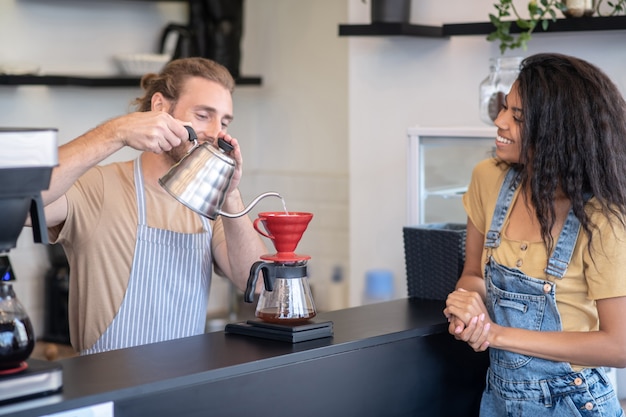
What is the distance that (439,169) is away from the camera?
3213 millimetres

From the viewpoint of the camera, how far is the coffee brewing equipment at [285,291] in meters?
2.17

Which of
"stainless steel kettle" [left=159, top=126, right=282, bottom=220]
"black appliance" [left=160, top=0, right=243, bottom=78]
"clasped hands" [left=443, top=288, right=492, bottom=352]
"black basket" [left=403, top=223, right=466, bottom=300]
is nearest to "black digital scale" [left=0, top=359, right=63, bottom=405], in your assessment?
"stainless steel kettle" [left=159, top=126, right=282, bottom=220]

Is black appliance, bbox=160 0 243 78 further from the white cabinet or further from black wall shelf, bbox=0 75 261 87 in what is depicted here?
the white cabinet

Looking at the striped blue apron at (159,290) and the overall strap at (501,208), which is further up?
the overall strap at (501,208)

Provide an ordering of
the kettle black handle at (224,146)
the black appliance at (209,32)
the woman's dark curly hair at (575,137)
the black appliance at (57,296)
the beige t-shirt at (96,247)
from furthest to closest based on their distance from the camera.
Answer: the black appliance at (209,32)
the black appliance at (57,296)
the beige t-shirt at (96,247)
the woman's dark curly hair at (575,137)
the kettle black handle at (224,146)

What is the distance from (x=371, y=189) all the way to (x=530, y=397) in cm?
140

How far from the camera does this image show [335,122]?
186 inches

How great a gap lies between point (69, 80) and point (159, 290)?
1863 mm

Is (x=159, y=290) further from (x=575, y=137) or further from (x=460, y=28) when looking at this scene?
(x=460, y=28)

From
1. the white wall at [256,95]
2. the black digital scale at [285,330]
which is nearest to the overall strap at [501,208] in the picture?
the black digital scale at [285,330]

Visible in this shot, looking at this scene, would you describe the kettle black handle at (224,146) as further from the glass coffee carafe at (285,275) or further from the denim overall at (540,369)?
the denim overall at (540,369)

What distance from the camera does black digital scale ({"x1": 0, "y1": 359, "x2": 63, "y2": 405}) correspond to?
171 cm

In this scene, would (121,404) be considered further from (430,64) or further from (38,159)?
(430,64)

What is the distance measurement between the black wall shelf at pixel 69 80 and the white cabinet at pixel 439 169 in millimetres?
1666
